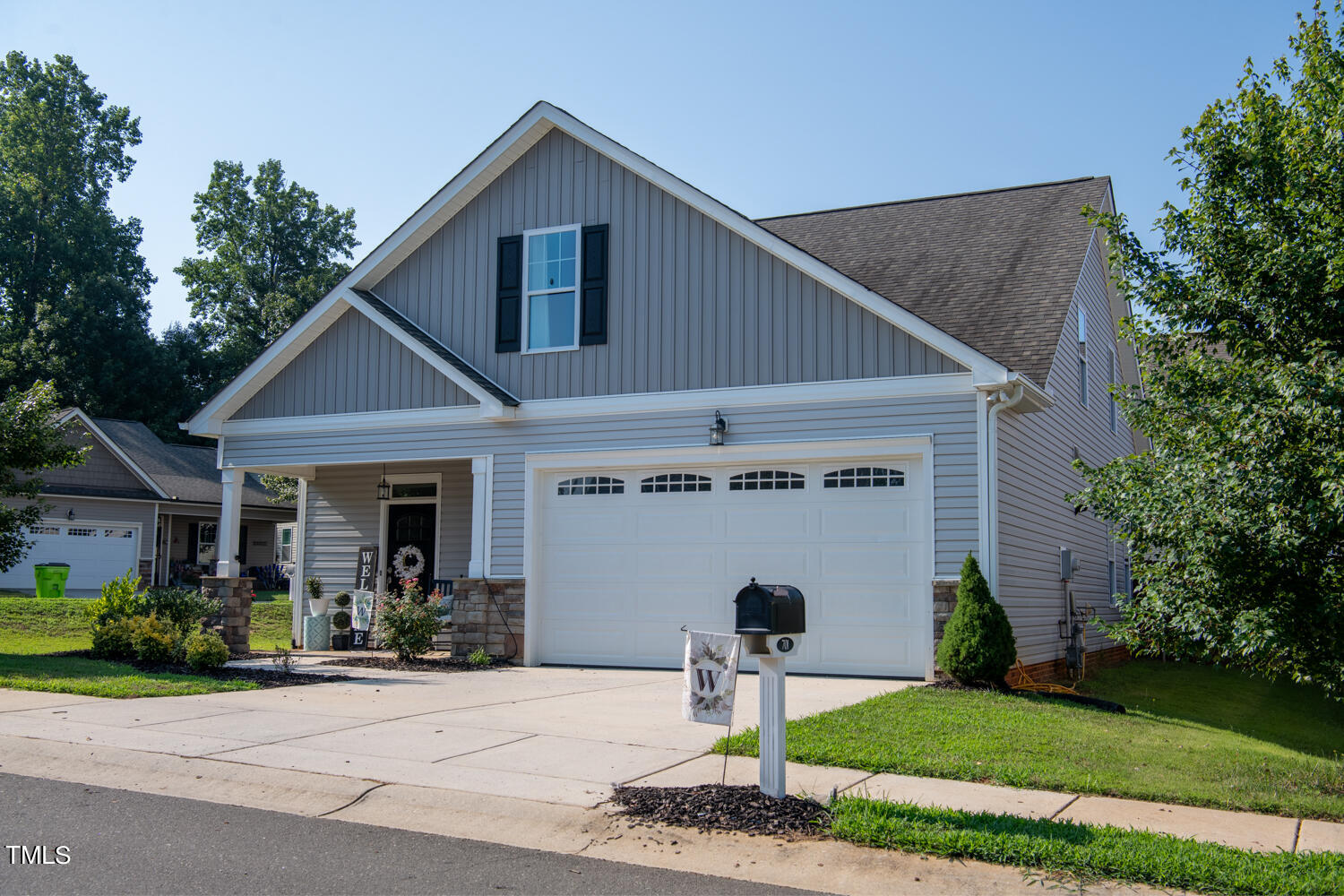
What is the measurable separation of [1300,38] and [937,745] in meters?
6.33

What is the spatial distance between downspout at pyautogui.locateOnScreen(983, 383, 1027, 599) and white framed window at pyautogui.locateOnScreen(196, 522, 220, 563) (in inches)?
1113

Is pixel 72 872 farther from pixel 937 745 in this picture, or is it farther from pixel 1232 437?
pixel 1232 437

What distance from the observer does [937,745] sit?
25.5 feet

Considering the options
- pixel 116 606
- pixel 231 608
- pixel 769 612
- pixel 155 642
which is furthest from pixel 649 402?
pixel 769 612

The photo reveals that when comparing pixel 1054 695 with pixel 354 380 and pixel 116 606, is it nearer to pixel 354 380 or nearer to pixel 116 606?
pixel 354 380

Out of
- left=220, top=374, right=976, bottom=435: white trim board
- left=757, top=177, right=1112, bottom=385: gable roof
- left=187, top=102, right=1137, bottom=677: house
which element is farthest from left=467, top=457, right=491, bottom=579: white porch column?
left=757, top=177, right=1112, bottom=385: gable roof

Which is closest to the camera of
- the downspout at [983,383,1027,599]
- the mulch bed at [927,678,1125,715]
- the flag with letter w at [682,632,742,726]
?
the flag with letter w at [682,632,742,726]

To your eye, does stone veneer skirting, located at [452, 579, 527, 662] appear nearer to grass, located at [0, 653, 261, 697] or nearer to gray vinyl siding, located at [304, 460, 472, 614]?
gray vinyl siding, located at [304, 460, 472, 614]

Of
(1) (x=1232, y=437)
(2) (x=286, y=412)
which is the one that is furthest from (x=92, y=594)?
(1) (x=1232, y=437)

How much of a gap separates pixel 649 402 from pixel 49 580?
1920 cm

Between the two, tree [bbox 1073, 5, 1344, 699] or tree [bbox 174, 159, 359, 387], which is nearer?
tree [bbox 1073, 5, 1344, 699]

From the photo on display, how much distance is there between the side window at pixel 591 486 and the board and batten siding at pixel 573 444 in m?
0.47

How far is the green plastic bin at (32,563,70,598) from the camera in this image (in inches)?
1009

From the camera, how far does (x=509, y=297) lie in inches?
574
